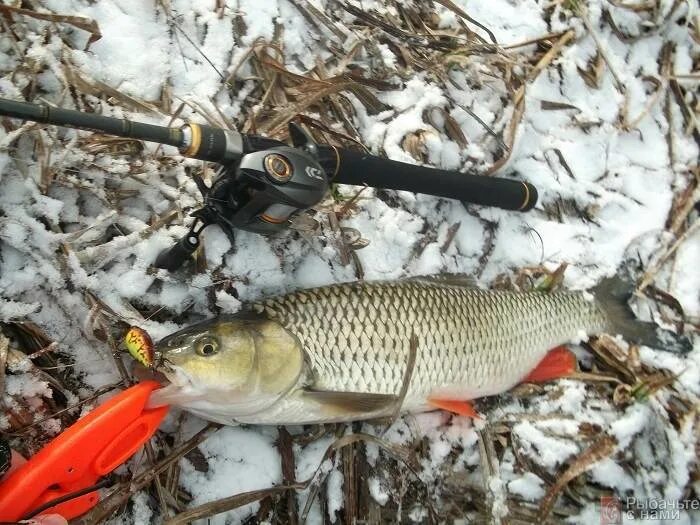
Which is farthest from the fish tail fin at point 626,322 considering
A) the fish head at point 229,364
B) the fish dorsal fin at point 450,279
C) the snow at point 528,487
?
the fish head at point 229,364

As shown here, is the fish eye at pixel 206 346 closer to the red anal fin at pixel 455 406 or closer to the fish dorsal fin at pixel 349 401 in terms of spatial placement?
the fish dorsal fin at pixel 349 401

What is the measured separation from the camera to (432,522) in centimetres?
214

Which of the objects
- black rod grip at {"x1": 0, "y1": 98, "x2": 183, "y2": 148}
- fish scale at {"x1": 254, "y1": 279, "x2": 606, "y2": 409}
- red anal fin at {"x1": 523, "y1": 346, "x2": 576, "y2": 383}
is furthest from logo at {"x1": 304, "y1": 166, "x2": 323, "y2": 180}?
red anal fin at {"x1": 523, "y1": 346, "x2": 576, "y2": 383}

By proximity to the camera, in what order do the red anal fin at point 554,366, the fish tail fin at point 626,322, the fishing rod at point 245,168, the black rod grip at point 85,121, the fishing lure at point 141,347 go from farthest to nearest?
the fish tail fin at point 626,322 < the red anal fin at point 554,366 < the fishing lure at point 141,347 < the fishing rod at point 245,168 < the black rod grip at point 85,121

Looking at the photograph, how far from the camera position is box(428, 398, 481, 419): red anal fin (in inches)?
85.9

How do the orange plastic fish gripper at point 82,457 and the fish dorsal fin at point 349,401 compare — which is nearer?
the orange plastic fish gripper at point 82,457

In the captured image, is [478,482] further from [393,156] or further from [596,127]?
[596,127]

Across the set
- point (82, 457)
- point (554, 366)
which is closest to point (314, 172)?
point (82, 457)

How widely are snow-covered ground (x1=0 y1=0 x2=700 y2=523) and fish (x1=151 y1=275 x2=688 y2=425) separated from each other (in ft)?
0.64

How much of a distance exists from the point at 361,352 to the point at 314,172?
669 mm

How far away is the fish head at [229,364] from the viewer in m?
1.70

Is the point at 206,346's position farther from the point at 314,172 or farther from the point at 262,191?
the point at 314,172

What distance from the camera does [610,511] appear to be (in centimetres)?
234

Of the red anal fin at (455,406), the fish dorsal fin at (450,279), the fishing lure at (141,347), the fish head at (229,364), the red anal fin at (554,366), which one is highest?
the fishing lure at (141,347)
